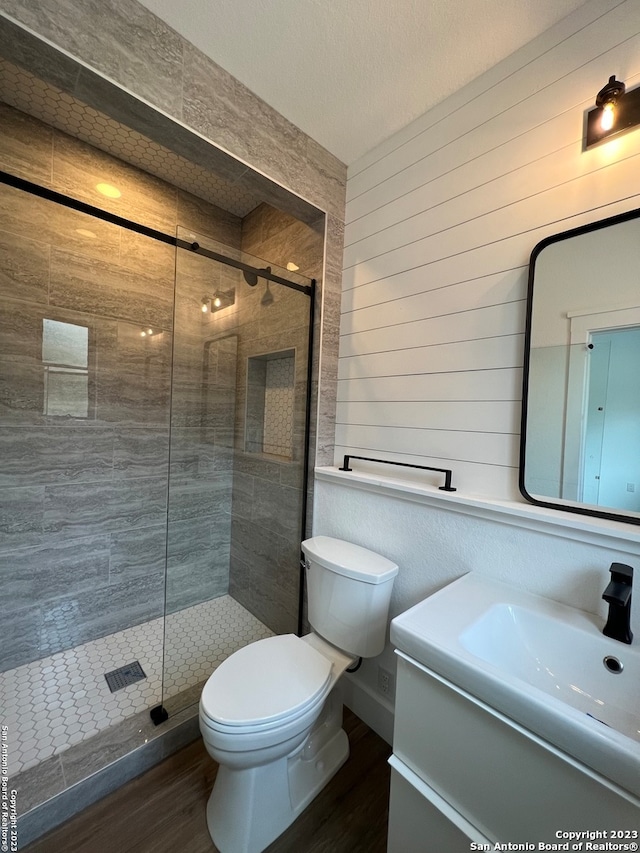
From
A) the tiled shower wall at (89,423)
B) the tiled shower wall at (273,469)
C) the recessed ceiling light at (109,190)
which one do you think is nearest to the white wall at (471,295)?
the tiled shower wall at (273,469)

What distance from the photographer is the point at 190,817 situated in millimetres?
1187

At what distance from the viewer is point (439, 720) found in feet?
2.69

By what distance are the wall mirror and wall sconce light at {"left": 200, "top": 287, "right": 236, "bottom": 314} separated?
142cm

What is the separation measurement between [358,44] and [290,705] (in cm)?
233

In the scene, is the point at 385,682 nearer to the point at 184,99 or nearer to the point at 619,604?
the point at 619,604

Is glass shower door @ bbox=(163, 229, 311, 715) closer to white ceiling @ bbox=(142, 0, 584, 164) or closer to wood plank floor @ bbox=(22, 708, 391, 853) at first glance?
wood plank floor @ bbox=(22, 708, 391, 853)

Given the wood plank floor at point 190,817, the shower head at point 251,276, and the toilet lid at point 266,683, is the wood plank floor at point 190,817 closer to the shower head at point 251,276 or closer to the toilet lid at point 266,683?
the toilet lid at point 266,683

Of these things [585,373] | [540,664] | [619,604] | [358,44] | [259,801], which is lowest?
[259,801]

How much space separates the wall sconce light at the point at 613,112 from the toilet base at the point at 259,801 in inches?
89.0

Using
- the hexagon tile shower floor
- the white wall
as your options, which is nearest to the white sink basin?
the white wall

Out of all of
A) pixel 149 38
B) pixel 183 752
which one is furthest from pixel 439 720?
pixel 149 38

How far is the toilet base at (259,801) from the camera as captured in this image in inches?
42.8

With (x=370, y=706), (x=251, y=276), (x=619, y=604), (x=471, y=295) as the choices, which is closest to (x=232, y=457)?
(x=251, y=276)

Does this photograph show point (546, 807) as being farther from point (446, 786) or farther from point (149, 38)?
point (149, 38)
